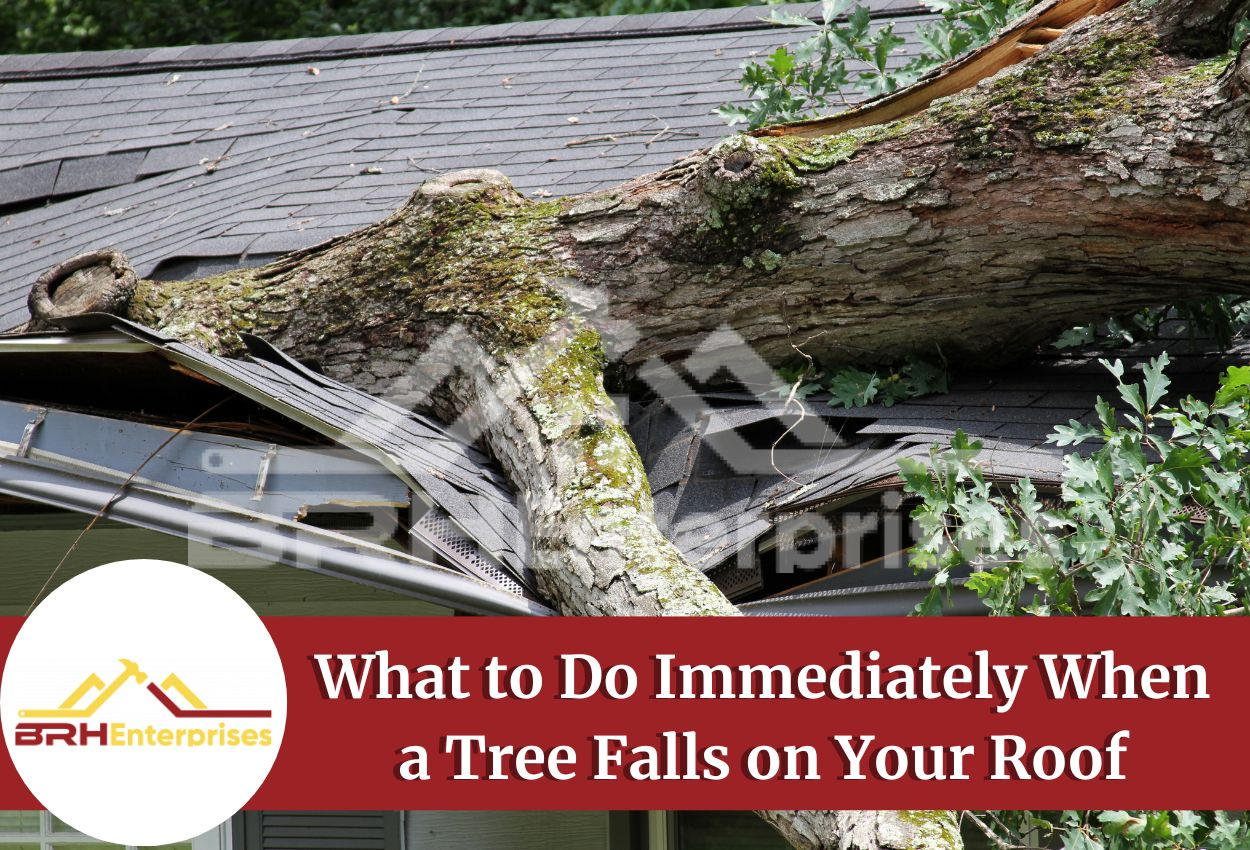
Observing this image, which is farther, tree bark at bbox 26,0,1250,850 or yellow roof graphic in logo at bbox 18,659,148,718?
tree bark at bbox 26,0,1250,850

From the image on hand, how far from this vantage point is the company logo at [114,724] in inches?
120

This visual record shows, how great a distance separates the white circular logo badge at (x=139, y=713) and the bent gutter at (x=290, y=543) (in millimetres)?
200

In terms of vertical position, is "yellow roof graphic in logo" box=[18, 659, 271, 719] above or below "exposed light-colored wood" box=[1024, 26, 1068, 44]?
below

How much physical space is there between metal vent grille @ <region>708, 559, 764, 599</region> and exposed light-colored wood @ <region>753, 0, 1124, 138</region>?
138 cm

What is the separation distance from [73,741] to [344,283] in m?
1.56

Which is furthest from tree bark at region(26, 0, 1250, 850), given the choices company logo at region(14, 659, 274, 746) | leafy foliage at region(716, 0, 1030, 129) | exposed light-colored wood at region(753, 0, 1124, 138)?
leafy foliage at region(716, 0, 1030, 129)

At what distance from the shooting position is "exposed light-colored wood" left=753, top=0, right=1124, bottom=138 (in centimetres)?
A: 363

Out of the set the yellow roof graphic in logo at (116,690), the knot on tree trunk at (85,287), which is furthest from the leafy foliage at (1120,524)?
the knot on tree trunk at (85,287)

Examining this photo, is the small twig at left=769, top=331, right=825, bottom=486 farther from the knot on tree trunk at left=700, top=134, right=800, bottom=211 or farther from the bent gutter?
the bent gutter

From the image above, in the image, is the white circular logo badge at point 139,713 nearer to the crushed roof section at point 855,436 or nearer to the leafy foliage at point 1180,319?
the crushed roof section at point 855,436

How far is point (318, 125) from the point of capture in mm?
6641

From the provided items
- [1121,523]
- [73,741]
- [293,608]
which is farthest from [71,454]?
[1121,523]

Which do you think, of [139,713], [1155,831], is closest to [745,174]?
[1155,831]

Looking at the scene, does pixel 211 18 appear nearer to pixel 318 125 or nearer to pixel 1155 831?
pixel 318 125
